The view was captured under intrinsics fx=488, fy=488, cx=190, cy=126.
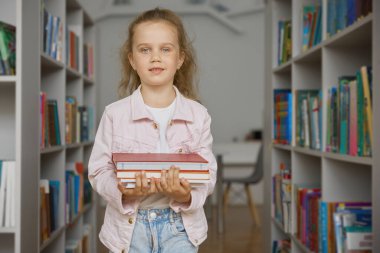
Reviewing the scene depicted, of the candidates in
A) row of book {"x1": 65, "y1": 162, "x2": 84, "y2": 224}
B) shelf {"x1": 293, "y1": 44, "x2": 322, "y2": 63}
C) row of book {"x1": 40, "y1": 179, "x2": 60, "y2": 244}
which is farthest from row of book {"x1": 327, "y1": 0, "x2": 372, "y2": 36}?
row of book {"x1": 65, "y1": 162, "x2": 84, "y2": 224}

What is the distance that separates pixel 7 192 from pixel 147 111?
2.83 ft

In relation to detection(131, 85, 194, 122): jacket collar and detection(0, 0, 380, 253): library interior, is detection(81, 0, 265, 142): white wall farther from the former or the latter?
detection(131, 85, 194, 122): jacket collar

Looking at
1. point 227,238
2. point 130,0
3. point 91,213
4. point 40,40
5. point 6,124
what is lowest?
point 227,238

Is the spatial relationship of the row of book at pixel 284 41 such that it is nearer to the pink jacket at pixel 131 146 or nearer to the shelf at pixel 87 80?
the shelf at pixel 87 80

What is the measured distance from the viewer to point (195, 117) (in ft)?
4.87

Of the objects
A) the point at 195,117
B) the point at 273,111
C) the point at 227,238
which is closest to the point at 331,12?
the point at 195,117

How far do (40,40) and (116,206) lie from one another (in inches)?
47.3

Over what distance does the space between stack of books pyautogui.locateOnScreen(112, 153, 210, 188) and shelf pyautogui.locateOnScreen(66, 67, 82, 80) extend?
1941 millimetres

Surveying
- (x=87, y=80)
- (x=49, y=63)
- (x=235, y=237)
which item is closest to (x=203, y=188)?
(x=49, y=63)

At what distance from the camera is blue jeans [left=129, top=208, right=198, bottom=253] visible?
140cm

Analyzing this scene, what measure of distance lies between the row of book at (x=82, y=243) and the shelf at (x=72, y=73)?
1.12 meters

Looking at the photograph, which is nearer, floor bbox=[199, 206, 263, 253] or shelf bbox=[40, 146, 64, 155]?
shelf bbox=[40, 146, 64, 155]

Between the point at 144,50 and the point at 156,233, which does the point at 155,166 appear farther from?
the point at 144,50

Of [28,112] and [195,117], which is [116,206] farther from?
[28,112]
